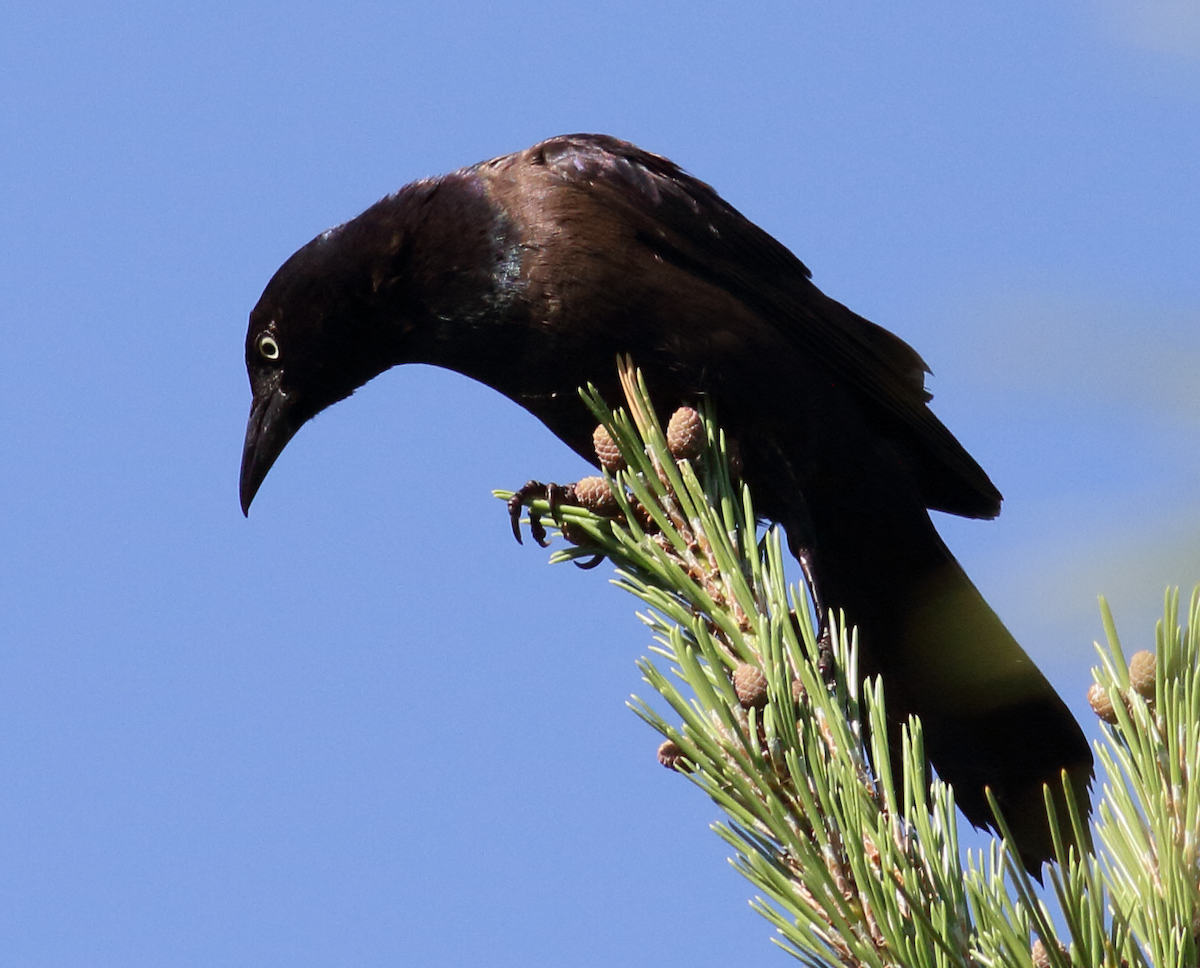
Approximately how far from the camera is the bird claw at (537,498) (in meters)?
2.92

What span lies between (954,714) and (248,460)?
2228 millimetres

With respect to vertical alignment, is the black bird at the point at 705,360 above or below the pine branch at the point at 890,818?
above

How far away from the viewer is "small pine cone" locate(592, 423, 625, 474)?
2621mm

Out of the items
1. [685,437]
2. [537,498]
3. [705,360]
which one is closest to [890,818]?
[685,437]

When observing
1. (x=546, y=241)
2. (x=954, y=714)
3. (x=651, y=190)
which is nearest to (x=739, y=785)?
(x=954, y=714)

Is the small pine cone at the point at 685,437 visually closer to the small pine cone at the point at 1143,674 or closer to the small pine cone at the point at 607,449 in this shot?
the small pine cone at the point at 607,449

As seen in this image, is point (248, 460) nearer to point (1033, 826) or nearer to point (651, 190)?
point (651, 190)

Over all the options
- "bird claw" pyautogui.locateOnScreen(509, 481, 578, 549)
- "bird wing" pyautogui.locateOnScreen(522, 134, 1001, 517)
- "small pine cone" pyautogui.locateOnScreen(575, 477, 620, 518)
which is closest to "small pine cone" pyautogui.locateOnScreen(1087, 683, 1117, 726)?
"small pine cone" pyautogui.locateOnScreen(575, 477, 620, 518)

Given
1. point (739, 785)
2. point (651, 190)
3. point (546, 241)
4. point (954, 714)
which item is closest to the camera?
point (739, 785)

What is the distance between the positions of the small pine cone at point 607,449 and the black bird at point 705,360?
83 cm

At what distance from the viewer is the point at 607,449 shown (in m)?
2.63

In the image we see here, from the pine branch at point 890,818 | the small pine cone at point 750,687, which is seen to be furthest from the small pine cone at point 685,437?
the small pine cone at point 750,687

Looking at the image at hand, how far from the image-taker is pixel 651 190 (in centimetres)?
391

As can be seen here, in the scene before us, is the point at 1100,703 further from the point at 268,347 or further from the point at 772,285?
the point at 268,347
